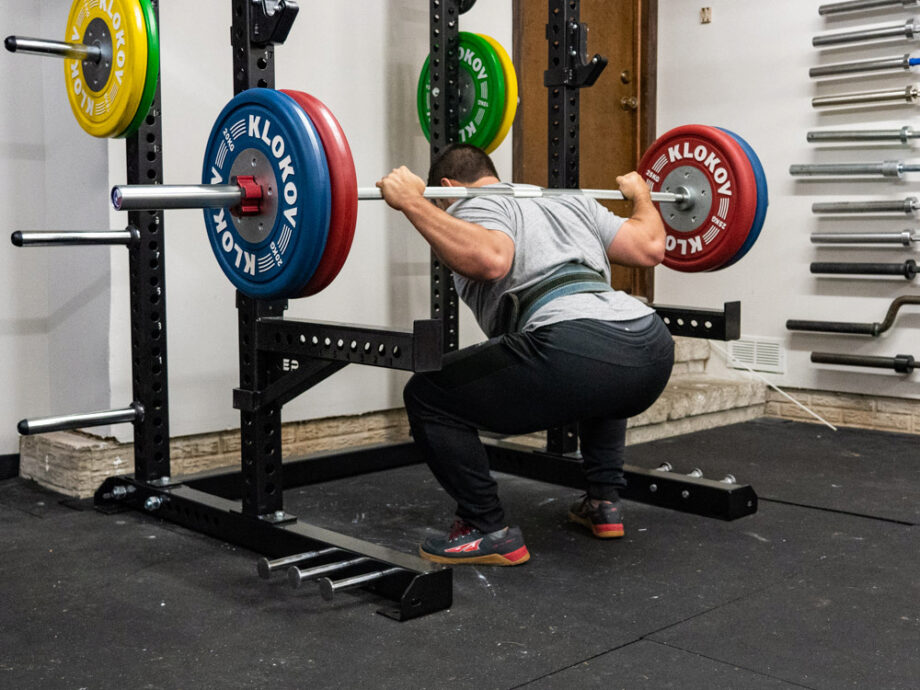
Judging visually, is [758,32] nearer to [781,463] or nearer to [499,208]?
[781,463]

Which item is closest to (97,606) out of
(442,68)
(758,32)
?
(442,68)

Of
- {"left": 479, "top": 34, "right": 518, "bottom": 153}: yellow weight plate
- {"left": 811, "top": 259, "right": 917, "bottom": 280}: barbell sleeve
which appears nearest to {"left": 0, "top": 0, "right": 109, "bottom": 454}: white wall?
{"left": 479, "top": 34, "right": 518, "bottom": 153}: yellow weight plate

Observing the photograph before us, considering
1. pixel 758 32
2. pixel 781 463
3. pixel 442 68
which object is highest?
pixel 758 32

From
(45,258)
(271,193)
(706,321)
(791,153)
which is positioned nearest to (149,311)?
(45,258)

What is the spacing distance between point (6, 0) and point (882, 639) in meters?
2.95

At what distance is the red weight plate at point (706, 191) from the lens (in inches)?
119

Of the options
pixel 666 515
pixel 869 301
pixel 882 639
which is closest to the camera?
pixel 882 639

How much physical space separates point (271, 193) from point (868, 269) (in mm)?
3066

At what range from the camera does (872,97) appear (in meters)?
4.28

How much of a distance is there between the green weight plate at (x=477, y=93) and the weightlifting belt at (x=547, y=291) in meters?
1.20

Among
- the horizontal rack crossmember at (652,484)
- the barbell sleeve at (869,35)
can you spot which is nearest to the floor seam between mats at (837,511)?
the horizontal rack crossmember at (652,484)

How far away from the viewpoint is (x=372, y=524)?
2.86 metres

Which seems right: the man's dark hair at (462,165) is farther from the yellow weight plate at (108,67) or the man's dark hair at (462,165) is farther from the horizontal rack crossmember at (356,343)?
the yellow weight plate at (108,67)

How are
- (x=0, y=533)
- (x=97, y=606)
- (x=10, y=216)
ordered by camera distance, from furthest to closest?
(x=10, y=216), (x=0, y=533), (x=97, y=606)
